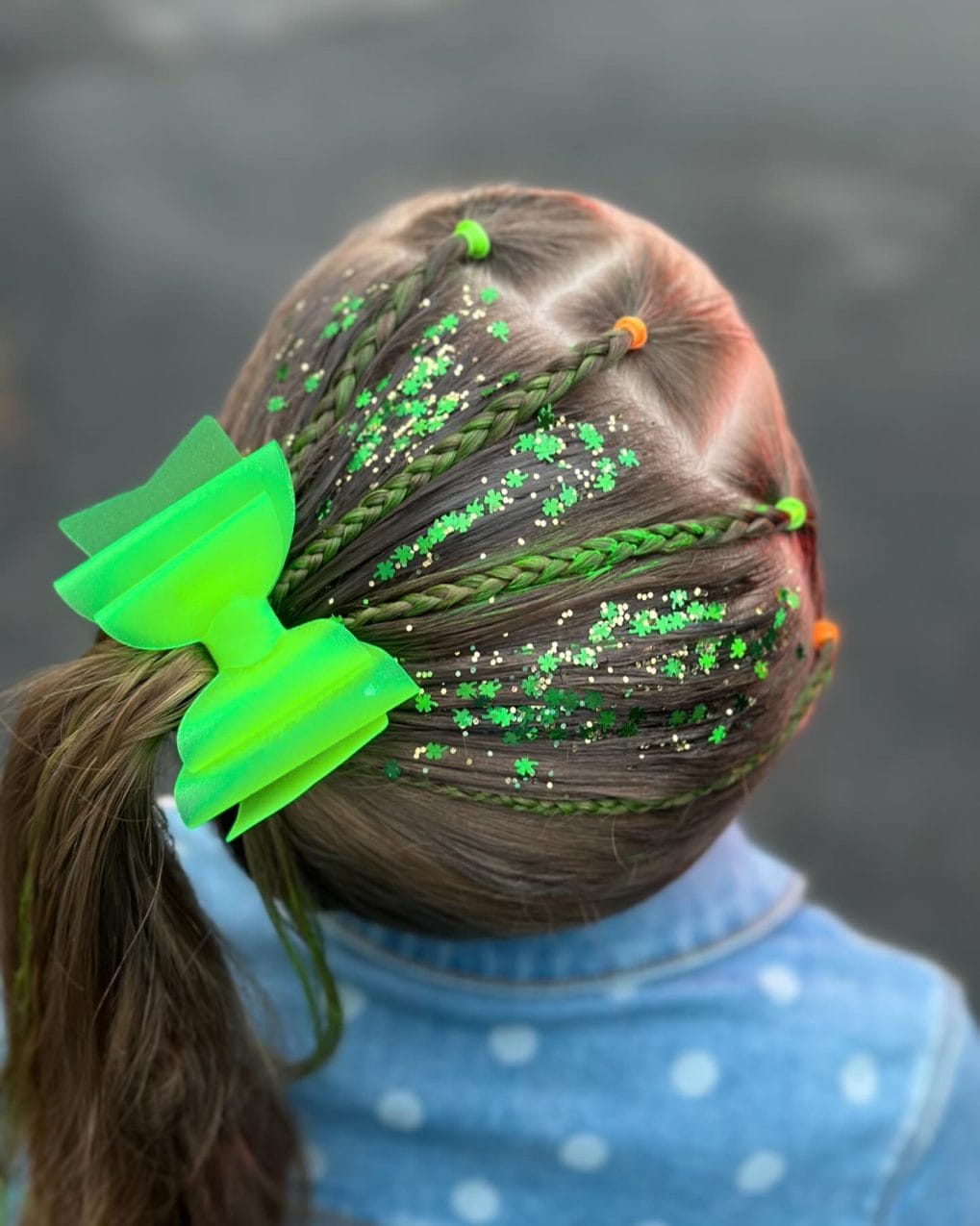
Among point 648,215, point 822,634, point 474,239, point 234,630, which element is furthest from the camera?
point 648,215

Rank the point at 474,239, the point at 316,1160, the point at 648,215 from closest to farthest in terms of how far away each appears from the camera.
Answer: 1. the point at 474,239
2. the point at 316,1160
3. the point at 648,215

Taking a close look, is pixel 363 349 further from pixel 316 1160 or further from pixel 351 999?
pixel 316 1160

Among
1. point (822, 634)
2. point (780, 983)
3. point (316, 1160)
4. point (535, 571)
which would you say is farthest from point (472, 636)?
point (316, 1160)

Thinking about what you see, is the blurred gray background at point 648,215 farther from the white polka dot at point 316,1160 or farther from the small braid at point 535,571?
the small braid at point 535,571

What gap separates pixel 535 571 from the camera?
1.74ft

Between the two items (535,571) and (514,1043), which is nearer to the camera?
(535,571)

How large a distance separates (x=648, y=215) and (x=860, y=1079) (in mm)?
1748

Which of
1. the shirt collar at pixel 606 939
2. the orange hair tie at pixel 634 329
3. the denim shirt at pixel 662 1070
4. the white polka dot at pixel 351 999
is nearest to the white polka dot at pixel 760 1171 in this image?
the denim shirt at pixel 662 1070

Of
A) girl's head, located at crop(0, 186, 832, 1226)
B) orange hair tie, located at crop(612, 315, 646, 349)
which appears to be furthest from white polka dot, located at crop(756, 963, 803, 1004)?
orange hair tie, located at crop(612, 315, 646, 349)

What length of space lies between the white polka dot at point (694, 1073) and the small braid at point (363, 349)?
19.1 inches

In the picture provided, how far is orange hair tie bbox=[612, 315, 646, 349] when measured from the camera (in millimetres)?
598

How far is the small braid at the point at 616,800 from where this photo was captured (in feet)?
1.84

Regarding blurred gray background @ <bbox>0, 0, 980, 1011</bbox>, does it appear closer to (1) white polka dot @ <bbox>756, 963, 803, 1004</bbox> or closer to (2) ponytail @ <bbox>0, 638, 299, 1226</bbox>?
(1) white polka dot @ <bbox>756, 963, 803, 1004</bbox>

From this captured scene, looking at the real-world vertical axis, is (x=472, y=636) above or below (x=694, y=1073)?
above
